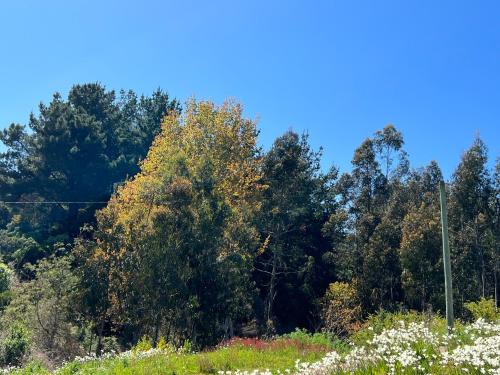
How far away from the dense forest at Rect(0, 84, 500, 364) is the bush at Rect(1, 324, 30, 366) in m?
0.06

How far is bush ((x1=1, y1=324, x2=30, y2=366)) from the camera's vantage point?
1427cm

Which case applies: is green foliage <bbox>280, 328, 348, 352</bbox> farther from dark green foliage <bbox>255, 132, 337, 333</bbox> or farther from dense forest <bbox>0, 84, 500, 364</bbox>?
dark green foliage <bbox>255, 132, 337, 333</bbox>

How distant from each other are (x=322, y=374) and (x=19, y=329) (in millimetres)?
12007

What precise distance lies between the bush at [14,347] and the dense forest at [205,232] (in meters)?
0.06

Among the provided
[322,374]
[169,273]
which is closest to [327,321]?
[169,273]

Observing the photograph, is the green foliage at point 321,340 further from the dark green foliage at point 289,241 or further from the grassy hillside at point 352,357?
the dark green foliage at point 289,241

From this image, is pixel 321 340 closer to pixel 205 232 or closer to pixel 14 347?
pixel 205 232

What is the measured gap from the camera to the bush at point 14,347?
1427 cm

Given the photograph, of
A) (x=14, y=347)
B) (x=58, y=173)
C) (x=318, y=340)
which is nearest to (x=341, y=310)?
(x=318, y=340)

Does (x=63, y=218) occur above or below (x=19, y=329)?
above

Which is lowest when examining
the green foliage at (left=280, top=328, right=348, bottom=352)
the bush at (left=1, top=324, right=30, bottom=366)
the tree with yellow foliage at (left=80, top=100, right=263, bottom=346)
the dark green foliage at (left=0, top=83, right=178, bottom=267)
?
the bush at (left=1, top=324, right=30, bottom=366)

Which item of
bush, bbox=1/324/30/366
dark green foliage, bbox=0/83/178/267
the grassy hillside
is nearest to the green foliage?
the grassy hillside

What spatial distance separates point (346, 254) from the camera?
29.0 meters

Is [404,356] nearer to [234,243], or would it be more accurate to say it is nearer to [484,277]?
[234,243]
